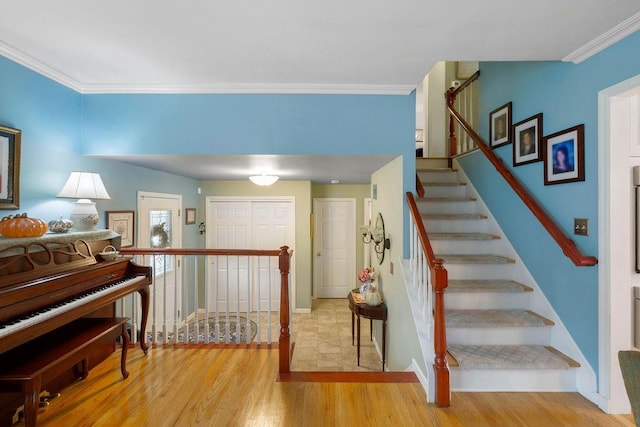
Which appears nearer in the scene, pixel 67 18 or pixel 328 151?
pixel 67 18

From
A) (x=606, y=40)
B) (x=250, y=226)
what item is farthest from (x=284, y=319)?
(x=250, y=226)

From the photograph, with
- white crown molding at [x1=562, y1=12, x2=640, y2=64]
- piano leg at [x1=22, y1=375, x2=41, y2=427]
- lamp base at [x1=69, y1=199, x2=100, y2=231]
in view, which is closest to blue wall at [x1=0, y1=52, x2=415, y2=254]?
lamp base at [x1=69, y1=199, x2=100, y2=231]

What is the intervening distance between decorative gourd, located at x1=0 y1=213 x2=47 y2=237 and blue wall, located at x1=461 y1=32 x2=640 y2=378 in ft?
12.0

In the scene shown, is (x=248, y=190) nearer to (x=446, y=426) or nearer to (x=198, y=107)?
(x=198, y=107)

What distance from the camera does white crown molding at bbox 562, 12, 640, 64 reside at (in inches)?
70.9

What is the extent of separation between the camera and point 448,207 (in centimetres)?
365

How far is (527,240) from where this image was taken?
2809 millimetres

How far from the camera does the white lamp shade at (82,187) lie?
8.14 ft

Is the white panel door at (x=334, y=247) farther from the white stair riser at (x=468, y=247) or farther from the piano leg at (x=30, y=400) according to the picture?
the piano leg at (x=30, y=400)

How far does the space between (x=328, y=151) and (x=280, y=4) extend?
1379 millimetres

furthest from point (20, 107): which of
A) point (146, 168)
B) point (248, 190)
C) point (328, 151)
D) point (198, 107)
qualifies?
point (248, 190)

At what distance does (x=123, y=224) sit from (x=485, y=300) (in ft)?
12.2

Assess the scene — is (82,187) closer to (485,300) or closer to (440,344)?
(440,344)

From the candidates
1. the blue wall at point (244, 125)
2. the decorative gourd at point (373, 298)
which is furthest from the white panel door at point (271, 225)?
the blue wall at point (244, 125)
